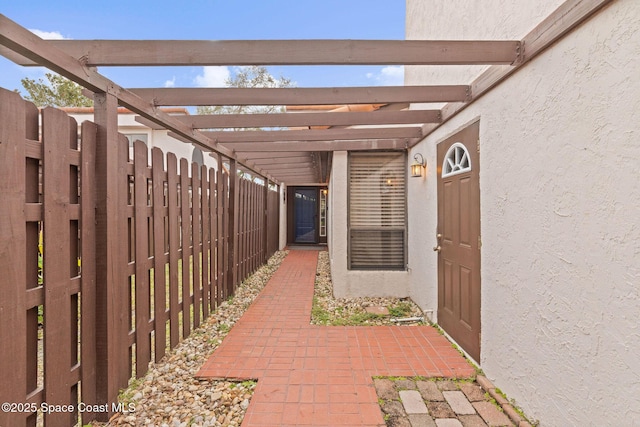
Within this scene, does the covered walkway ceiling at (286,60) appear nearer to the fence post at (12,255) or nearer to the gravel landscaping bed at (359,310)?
the fence post at (12,255)

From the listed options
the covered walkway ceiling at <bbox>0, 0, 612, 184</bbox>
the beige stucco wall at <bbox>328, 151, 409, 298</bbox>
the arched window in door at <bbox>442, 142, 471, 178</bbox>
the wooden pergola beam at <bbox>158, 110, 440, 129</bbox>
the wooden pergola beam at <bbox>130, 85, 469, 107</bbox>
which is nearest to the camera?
the covered walkway ceiling at <bbox>0, 0, 612, 184</bbox>

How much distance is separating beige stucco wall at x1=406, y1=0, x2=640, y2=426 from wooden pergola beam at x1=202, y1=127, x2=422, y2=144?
1766 mm

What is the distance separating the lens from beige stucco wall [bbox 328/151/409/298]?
530 cm

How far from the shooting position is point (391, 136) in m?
4.55

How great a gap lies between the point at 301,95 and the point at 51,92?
1793 centimetres

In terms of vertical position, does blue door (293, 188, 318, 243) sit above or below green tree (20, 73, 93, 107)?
below

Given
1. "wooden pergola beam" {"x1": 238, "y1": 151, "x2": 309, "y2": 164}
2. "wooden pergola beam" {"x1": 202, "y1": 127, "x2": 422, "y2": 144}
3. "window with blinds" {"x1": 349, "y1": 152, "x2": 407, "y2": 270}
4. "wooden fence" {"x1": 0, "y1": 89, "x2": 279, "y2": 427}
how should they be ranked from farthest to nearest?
"wooden pergola beam" {"x1": 238, "y1": 151, "x2": 309, "y2": 164}, "window with blinds" {"x1": 349, "y1": 152, "x2": 407, "y2": 270}, "wooden pergola beam" {"x1": 202, "y1": 127, "x2": 422, "y2": 144}, "wooden fence" {"x1": 0, "y1": 89, "x2": 279, "y2": 427}

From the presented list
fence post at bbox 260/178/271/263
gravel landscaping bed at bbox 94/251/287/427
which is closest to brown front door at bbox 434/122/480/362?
Answer: gravel landscaping bed at bbox 94/251/287/427

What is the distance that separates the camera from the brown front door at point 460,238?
115 inches

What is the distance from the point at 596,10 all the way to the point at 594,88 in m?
0.39

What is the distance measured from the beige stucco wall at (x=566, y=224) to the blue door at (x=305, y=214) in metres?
10.8

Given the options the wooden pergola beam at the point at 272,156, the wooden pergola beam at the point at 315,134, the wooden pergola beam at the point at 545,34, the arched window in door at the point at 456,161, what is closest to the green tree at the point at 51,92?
the wooden pergola beam at the point at 272,156

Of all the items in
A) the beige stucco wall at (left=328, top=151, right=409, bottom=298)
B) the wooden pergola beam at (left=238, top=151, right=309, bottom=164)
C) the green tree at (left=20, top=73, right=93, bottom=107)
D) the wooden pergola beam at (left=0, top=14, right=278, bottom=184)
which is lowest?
the beige stucco wall at (left=328, top=151, right=409, bottom=298)

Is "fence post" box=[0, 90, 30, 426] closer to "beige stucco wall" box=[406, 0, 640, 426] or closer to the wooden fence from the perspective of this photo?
the wooden fence
